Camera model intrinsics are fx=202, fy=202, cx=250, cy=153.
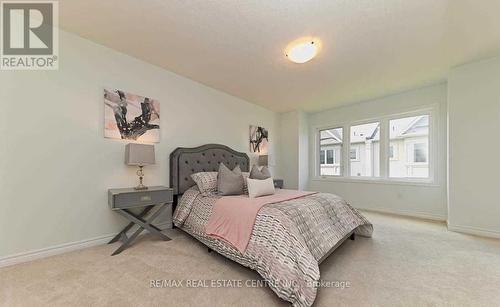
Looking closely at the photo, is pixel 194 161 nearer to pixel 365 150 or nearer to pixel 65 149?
pixel 65 149

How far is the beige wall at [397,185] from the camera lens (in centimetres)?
364

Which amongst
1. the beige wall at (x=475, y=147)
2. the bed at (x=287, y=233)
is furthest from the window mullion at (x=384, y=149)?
the bed at (x=287, y=233)

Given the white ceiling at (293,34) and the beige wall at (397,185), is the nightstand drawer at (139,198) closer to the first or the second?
the white ceiling at (293,34)

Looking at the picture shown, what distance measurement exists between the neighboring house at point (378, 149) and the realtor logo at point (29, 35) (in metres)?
5.24

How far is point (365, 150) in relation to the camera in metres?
4.61

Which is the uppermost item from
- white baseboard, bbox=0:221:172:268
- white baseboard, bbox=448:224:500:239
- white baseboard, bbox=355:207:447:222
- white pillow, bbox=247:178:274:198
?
white pillow, bbox=247:178:274:198

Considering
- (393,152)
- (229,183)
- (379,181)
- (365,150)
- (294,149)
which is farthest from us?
(294,149)

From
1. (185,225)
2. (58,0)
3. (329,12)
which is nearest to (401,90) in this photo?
(329,12)

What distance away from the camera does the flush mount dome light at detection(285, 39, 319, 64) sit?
7.79ft

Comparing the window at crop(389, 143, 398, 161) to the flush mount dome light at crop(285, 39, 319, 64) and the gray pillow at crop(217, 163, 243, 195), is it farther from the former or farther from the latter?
the gray pillow at crop(217, 163, 243, 195)

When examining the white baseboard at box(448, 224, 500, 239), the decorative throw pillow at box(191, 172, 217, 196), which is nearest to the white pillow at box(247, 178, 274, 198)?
the decorative throw pillow at box(191, 172, 217, 196)

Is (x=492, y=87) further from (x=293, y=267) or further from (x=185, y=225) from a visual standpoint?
(x=185, y=225)

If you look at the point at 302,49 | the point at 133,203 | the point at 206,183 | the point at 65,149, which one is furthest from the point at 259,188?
the point at 65,149

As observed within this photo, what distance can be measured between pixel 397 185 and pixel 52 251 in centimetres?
547
